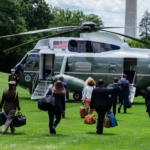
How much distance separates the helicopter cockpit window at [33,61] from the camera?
24.9m

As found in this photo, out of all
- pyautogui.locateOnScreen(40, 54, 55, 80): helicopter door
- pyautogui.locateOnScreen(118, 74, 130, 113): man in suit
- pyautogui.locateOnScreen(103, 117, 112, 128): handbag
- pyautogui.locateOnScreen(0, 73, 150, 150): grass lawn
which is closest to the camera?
pyautogui.locateOnScreen(0, 73, 150, 150): grass lawn

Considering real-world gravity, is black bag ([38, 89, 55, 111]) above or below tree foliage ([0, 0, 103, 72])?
below

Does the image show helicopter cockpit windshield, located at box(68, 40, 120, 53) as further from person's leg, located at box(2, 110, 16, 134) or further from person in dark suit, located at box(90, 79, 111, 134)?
person's leg, located at box(2, 110, 16, 134)

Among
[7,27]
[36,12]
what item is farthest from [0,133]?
[36,12]

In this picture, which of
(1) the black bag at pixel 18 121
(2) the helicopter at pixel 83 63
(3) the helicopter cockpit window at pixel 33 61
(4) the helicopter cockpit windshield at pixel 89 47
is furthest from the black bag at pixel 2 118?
(3) the helicopter cockpit window at pixel 33 61

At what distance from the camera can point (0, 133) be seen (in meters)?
11.6

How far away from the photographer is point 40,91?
935 inches

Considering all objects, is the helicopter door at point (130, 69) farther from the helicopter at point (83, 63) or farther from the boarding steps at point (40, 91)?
the boarding steps at point (40, 91)

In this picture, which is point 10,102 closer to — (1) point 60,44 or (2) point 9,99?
(2) point 9,99

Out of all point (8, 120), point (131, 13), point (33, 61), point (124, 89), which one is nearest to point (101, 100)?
point (8, 120)

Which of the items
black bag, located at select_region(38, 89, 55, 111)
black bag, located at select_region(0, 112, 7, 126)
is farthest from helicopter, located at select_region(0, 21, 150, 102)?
black bag, located at select_region(38, 89, 55, 111)

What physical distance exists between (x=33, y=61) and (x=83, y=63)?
124 inches

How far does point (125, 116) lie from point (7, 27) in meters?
40.4

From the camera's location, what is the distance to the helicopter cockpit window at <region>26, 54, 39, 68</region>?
24.9m
